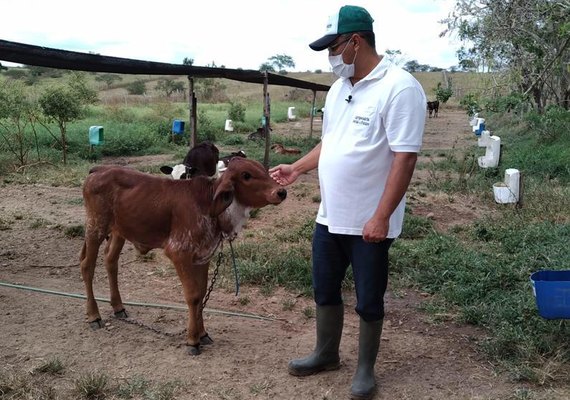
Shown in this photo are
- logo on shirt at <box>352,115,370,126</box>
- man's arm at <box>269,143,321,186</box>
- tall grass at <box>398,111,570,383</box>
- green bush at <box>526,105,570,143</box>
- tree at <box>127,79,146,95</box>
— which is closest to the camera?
logo on shirt at <box>352,115,370,126</box>

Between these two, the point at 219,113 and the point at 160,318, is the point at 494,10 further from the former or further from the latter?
the point at 219,113

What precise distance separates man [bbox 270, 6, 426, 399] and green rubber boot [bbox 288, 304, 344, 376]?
0.23m

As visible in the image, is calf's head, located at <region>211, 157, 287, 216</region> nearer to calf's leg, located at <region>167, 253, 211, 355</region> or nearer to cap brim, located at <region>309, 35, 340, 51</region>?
calf's leg, located at <region>167, 253, 211, 355</region>

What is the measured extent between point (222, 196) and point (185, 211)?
315mm

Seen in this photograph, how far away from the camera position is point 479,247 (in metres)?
5.92

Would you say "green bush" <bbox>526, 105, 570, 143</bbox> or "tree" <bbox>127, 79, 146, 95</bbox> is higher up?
"tree" <bbox>127, 79, 146, 95</bbox>

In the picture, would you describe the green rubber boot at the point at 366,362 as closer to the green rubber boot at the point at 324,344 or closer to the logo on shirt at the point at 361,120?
the green rubber boot at the point at 324,344

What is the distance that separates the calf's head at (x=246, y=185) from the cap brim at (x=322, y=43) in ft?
2.69

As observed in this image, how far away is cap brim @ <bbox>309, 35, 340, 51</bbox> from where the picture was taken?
108 inches

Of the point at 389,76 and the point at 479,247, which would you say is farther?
the point at 479,247

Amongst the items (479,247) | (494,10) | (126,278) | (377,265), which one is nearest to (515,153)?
(494,10)

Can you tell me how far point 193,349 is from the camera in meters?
3.59

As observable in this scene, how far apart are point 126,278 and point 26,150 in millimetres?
8896

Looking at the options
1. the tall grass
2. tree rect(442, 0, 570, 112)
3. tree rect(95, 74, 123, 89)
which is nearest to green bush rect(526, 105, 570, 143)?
tree rect(442, 0, 570, 112)
